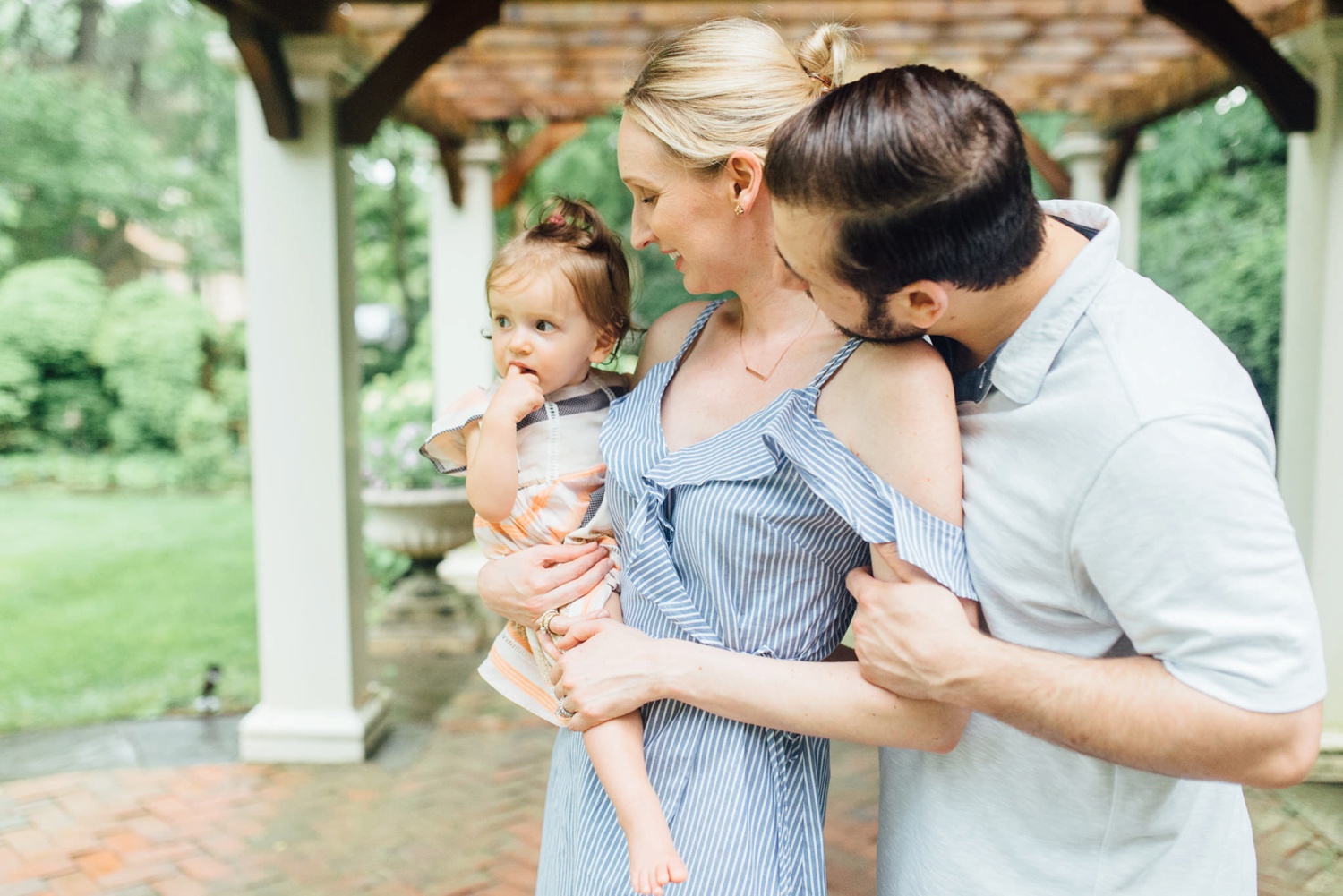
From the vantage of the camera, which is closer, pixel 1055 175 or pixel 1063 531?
pixel 1063 531

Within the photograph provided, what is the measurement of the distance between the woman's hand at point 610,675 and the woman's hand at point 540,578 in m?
0.21

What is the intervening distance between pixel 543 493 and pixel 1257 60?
355 cm

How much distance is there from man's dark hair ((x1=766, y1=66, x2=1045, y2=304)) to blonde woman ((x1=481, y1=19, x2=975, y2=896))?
5.4 inches

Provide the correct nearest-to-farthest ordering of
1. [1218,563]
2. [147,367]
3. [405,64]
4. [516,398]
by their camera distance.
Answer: [1218,563], [516,398], [405,64], [147,367]

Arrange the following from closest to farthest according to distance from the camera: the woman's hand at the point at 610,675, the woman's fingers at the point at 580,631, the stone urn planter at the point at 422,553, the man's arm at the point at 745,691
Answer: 1. the man's arm at the point at 745,691
2. the woman's hand at the point at 610,675
3. the woman's fingers at the point at 580,631
4. the stone urn planter at the point at 422,553

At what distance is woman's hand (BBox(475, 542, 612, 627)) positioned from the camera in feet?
4.98

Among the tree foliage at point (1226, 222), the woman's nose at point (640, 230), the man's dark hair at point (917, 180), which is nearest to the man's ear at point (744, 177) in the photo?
the woman's nose at point (640, 230)

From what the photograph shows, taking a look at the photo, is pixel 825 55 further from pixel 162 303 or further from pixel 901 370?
pixel 162 303

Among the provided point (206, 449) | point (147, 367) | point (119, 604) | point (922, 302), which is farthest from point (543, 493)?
point (147, 367)

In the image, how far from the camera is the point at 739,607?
124cm

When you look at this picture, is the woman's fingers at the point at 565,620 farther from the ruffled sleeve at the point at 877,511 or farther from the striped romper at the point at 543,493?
the ruffled sleeve at the point at 877,511

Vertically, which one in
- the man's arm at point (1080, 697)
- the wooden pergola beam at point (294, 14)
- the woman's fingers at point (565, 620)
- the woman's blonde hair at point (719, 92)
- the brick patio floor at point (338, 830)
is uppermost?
the wooden pergola beam at point (294, 14)

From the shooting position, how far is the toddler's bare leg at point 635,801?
1.19m

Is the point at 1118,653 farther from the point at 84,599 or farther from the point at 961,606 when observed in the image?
the point at 84,599
